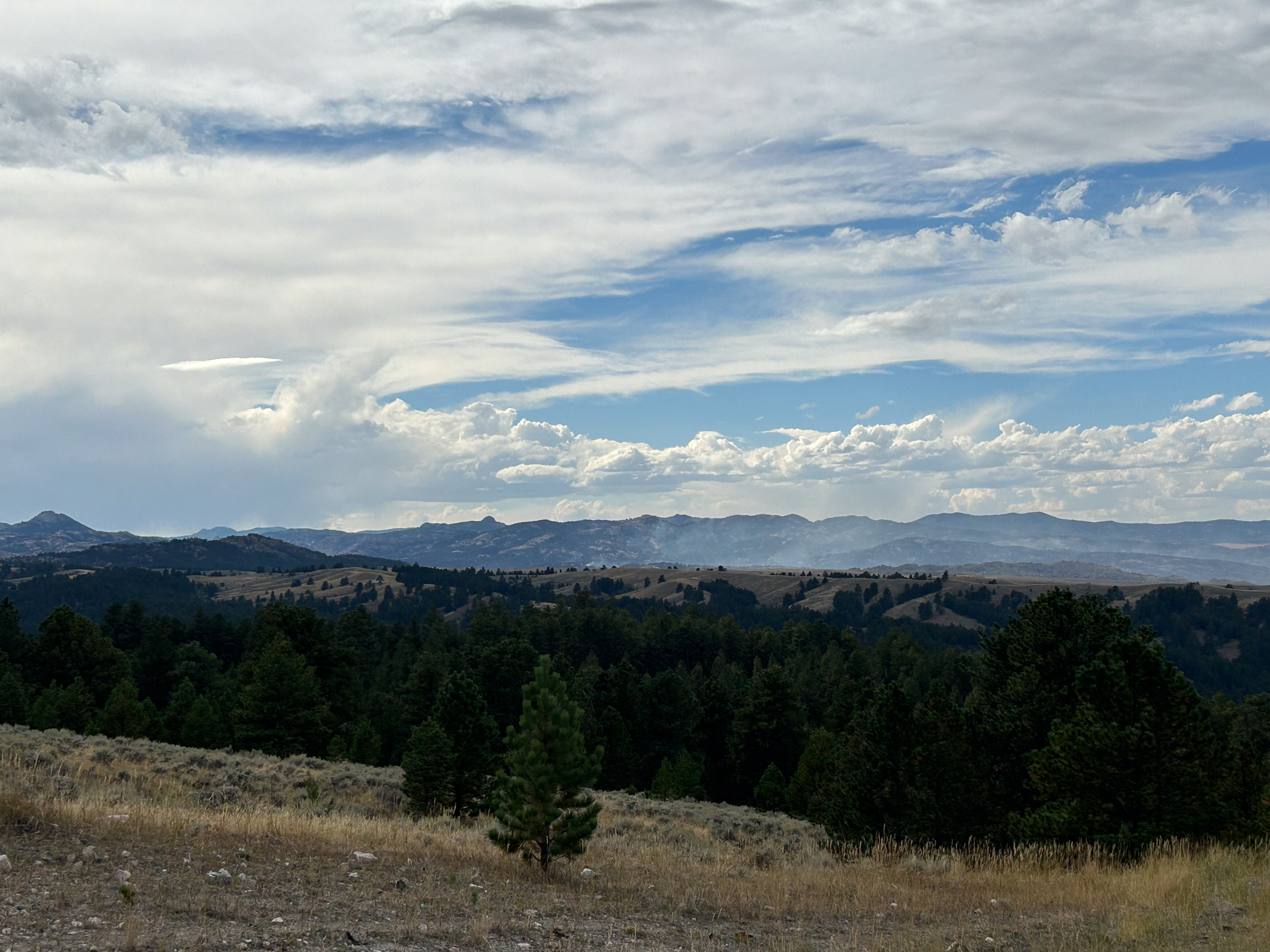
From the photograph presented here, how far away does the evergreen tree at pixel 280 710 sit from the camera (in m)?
54.7

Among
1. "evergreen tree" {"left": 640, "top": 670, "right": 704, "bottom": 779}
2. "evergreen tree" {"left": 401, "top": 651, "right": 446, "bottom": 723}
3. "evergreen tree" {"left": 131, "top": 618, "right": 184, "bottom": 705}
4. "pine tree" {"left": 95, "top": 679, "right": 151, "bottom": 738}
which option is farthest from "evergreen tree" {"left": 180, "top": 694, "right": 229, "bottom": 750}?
"evergreen tree" {"left": 640, "top": 670, "right": 704, "bottom": 779}

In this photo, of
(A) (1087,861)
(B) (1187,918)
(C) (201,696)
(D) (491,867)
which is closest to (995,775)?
(A) (1087,861)

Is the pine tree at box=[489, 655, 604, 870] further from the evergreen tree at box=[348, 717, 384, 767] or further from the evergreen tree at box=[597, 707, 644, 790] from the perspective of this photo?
the evergreen tree at box=[597, 707, 644, 790]

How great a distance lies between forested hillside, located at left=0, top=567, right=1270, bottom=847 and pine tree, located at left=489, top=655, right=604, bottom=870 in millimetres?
11182

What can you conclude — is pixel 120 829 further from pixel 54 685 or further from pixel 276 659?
pixel 54 685

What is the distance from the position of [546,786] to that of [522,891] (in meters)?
2.09

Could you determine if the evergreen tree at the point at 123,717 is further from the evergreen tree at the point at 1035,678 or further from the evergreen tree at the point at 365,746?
the evergreen tree at the point at 1035,678

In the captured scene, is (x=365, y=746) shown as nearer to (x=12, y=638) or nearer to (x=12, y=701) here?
(x=12, y=701)

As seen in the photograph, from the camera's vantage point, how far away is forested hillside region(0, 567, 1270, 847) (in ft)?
66.6

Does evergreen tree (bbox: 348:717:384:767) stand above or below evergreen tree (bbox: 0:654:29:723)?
below

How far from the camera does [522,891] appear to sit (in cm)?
1330

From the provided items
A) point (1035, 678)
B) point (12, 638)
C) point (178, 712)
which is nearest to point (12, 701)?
point (178, 712)

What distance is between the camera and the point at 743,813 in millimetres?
39406

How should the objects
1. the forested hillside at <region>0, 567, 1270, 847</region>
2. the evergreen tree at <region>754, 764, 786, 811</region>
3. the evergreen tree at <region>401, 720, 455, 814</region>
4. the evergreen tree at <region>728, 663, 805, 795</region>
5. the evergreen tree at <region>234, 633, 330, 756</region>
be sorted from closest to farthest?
the forested hillside at <region>0, 567, 1270, 847</region>
the evergreen tree at <region>401, 720, 455, 814</region>
the evergreen tree at <region>234, 633, 330, 756</region>
the evergreen tree at <region>754, 764, 786, 811</region>
the evergreen tree at <region>728, 663, 805, 795</region>
